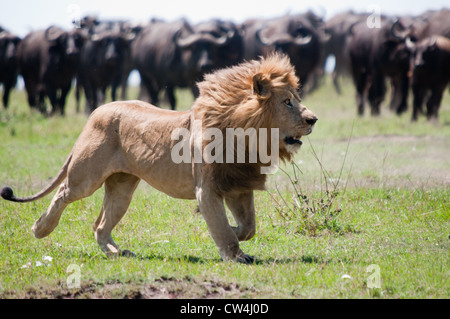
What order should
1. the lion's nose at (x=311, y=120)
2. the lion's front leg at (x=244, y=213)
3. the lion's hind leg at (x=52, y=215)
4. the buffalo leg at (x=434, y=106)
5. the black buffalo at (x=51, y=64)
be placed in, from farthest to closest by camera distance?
1. the black buffalo at (x=51, y=64)
2. the buffalo leg at (x=434, y=106)
3. the lion's hind leg at (x=52, y=215)
4. the lion's front leg at (x=244, y=213)
5. the lion's nose at (x=311, y=120)

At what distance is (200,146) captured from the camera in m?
5.60

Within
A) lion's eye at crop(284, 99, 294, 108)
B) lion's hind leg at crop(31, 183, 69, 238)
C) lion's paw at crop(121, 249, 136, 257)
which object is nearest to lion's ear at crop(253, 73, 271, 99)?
lion's eye at crop(284, 99, 294, 108)

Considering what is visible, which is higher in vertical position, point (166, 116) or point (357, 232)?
point (166, 116)

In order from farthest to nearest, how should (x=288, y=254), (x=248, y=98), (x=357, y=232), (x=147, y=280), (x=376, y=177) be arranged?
(x=376, y=177) → (x=357, y=232) → (x=288, y=254) → (x=248, y=98) → (x=147, y=280)

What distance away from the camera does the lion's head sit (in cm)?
545

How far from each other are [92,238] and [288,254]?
208cm

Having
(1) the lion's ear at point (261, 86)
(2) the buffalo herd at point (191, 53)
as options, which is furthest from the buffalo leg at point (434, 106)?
(1) the lion's ear at point (261, 86)

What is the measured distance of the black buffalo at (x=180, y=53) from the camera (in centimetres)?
1927

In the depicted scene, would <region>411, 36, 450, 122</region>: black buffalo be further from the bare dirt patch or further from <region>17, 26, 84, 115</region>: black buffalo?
the bare dirt patch

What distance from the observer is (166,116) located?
6.07 m

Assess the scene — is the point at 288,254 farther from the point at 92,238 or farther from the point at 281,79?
the point at 92,238

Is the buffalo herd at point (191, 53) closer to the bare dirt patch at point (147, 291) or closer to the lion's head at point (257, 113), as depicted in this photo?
the lion's head at point (257, 113)
